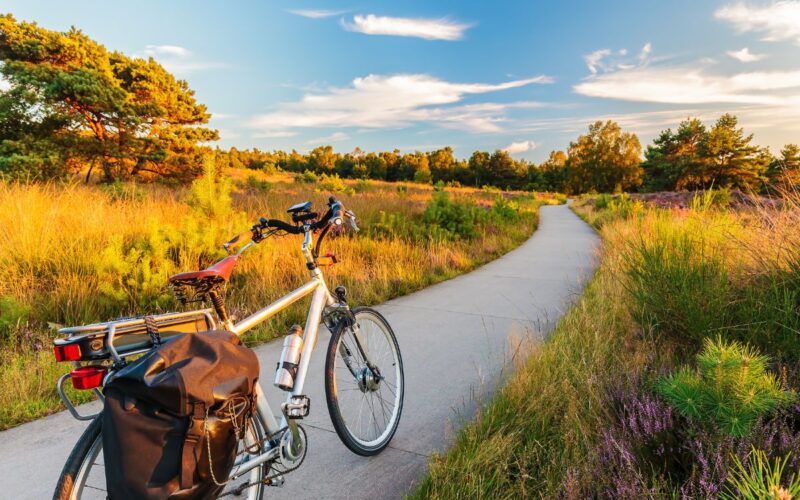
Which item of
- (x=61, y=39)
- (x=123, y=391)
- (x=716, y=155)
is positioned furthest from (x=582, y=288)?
(x=716, y=155)

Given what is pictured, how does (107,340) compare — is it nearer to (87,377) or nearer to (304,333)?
(87,377)

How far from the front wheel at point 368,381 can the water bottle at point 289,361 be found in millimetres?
271

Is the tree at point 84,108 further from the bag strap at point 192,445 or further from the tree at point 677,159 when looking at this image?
the tree at point 677,159

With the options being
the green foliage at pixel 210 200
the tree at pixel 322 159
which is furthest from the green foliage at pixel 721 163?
the tree at pixel 322 159

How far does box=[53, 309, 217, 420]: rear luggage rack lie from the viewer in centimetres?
136

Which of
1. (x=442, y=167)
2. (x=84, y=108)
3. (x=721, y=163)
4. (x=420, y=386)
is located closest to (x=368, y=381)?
(x=420, y=386)

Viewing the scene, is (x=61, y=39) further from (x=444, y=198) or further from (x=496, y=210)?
(x=496, y=210)

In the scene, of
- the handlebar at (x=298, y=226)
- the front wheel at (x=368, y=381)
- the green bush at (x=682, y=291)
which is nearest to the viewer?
the handlebar at (x=298, y=226)

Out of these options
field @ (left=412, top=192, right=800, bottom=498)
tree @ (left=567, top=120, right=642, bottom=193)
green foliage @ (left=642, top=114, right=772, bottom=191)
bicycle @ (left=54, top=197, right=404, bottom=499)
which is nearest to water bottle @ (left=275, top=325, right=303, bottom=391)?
bicycle @ (left=54, top=197, right=404, bottom=499)

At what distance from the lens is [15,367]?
3320 mm

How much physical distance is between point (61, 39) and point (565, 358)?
2012 cm

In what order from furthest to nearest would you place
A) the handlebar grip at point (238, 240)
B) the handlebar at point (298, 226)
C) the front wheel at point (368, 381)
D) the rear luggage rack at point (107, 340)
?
the front wheel at point (368, 381), the handlebar at point (298, 226), the handlebar grip at point (238, 240), the rear luggage rack at point (107, 340)

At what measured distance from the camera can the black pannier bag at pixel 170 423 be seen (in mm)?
1247

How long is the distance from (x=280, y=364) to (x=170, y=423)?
78 centimetres
